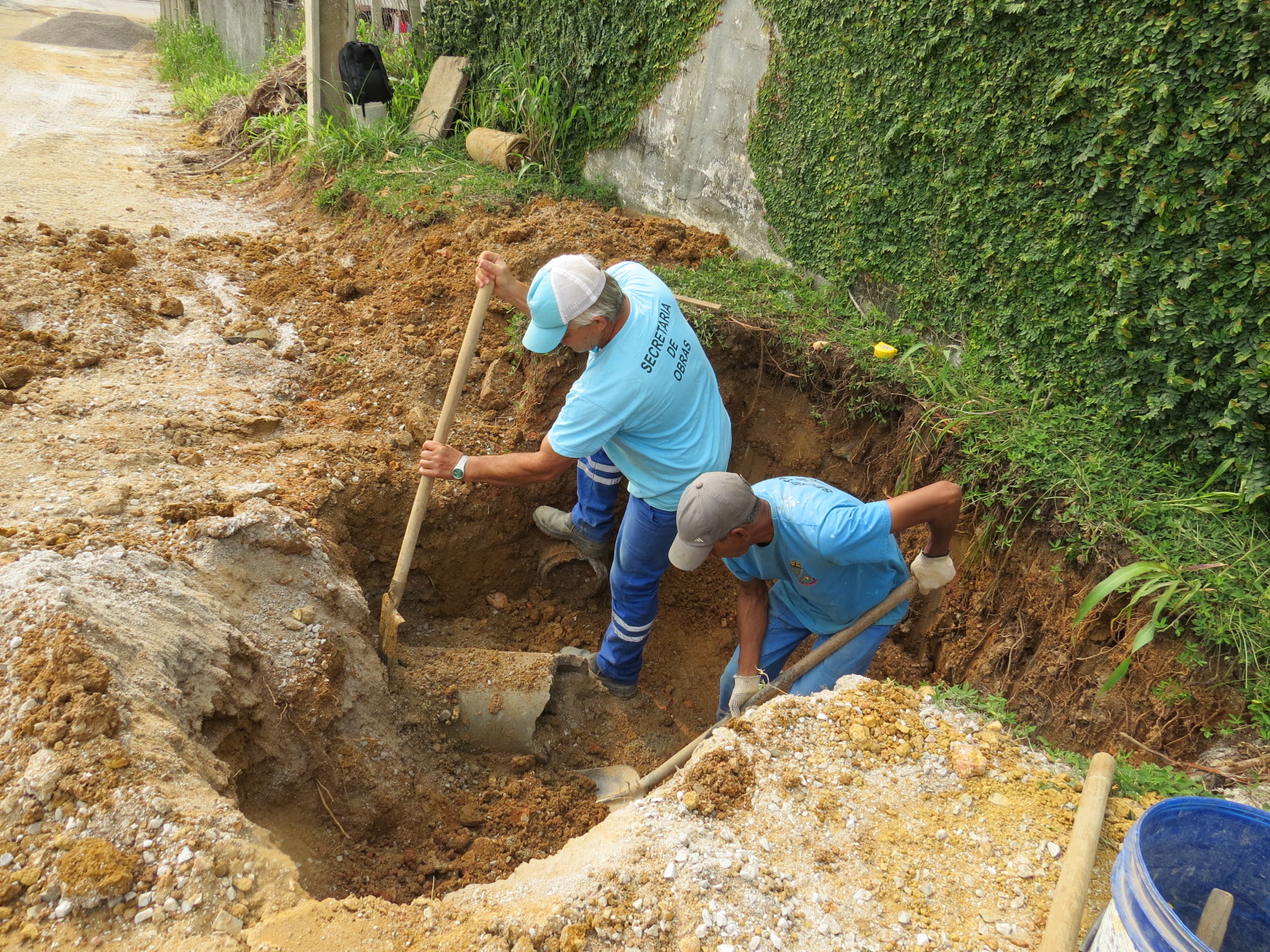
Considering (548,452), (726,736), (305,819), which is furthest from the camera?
(548,452)

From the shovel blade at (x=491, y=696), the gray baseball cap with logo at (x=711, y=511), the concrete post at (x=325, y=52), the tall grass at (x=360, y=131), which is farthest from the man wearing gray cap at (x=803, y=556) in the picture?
the concrete post at (x=325, y=52)

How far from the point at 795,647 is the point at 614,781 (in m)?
0.99

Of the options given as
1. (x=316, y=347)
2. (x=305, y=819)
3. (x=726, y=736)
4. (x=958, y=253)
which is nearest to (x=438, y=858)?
(x=305, y=819)

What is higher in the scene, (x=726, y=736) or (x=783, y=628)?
(x=726, y=736)

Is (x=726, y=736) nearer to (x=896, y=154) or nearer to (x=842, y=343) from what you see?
(x=842, y=343)

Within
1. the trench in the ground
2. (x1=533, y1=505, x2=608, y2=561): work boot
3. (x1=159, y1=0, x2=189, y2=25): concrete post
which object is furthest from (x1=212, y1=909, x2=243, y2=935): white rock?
(x1=159, y1=0, x2=189, y2=25): concrete post

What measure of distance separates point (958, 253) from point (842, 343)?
0.74 m

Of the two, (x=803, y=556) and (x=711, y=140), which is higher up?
(x=711, y=140)

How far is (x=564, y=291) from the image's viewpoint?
290cm

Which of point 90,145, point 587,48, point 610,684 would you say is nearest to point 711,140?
point 587,48

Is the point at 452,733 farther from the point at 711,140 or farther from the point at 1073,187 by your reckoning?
the point at 711,140

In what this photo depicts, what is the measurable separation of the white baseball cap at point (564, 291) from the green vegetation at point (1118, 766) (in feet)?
6.18

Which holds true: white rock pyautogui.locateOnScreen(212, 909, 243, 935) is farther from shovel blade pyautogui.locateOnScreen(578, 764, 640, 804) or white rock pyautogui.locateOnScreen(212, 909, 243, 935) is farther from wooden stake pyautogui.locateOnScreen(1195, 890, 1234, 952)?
wooden stake pyautogui.locateOnScreen(1195, 890, 1234, 952)

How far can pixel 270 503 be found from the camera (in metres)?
3.25
